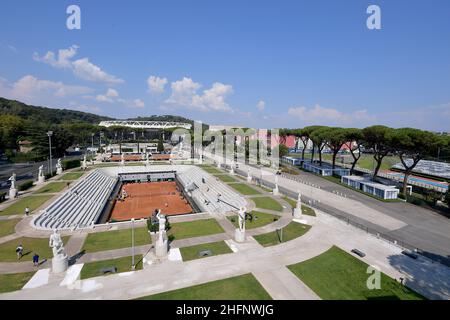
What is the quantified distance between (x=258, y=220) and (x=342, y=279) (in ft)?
43.9

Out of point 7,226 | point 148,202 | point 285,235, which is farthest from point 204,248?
point 148,202

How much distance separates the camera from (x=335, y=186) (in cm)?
5497

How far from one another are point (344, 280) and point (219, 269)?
32.6 feet

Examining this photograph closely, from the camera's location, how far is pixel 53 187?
45.1 meters

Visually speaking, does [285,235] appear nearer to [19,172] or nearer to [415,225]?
[415,225]

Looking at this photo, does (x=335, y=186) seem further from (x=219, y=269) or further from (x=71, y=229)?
(x=71, y=229)

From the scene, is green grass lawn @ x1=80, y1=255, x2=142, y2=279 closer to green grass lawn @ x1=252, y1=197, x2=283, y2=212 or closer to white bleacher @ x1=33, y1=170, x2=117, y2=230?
white bleacher @ x1=33, y1=170, x2=117, y2=230

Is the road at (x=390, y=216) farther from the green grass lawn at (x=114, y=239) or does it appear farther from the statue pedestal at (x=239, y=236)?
the green grass lawn at (x=114, y=239)

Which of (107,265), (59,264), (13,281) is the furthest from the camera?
(107,265)

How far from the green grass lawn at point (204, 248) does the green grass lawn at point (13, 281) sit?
11756mm

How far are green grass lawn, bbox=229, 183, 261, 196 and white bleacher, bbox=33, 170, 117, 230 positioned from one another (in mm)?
24268

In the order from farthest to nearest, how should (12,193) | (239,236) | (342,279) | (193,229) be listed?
(12,193) < (193,229) < (239,236) < (342,279)
